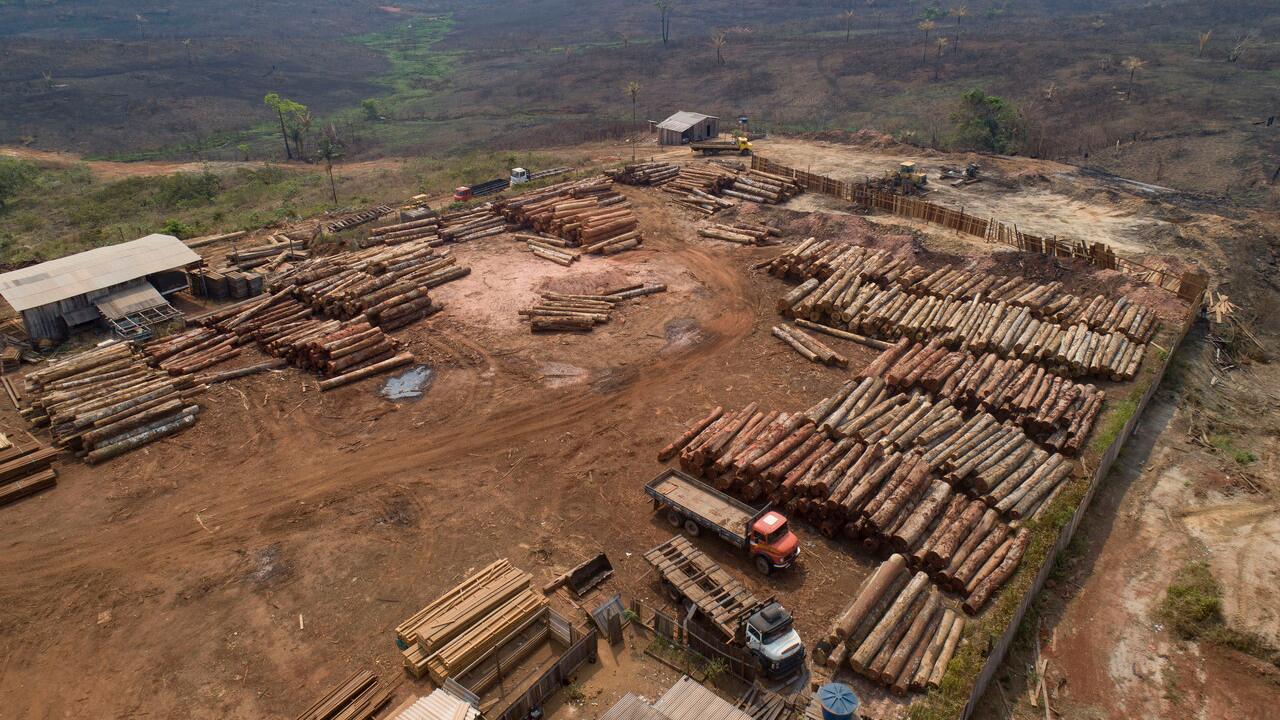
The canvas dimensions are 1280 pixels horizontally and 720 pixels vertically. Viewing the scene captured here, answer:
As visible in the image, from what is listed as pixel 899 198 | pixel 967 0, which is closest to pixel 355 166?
pixel 899 198

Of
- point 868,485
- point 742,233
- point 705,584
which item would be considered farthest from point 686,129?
point 705,584

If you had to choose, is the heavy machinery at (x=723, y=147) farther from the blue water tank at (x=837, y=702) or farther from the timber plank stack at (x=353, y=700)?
the timber plank stack at (x=353, y=700)

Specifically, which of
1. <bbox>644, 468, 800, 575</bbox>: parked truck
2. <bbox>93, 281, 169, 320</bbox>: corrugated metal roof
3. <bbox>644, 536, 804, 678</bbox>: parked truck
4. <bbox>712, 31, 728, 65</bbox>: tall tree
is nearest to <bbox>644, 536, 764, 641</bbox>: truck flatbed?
<bbox>644, 536, 804, 678</bbox>: parked truck

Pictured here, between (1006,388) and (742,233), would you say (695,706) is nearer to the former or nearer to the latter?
(1006,388)

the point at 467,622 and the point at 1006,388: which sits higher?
the point at 1006,388

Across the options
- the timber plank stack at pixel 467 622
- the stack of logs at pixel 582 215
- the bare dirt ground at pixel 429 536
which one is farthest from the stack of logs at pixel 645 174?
the timber plank stack at pixel 467 622

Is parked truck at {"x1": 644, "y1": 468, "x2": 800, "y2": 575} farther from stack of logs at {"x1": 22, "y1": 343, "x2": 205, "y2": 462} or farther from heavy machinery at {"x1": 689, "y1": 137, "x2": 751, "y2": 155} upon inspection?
heavy machinery at {"x1": 689, "y1": 137, "x2": 751, "y2": 155}
